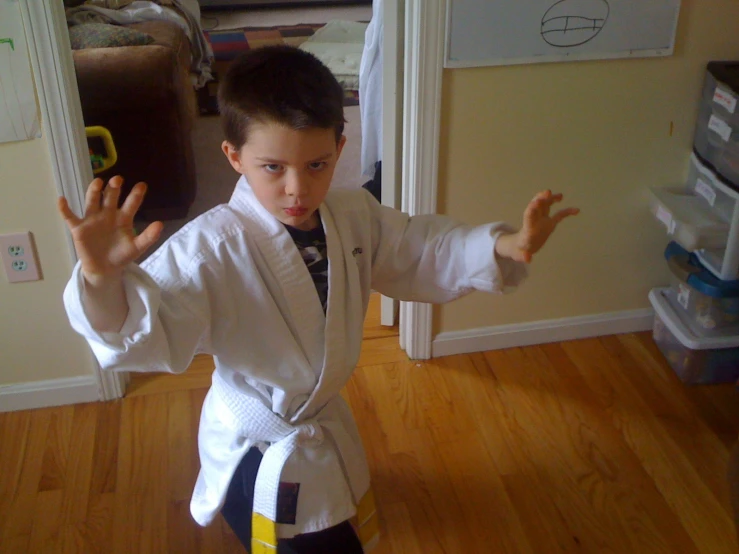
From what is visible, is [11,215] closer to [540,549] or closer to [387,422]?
[387,422]

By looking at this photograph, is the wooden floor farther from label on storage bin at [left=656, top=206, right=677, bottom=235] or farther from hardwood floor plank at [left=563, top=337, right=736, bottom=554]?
label on storage bin at [left=656, top=206, right=677, bottom=235]

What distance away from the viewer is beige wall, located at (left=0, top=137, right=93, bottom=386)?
5.21ft

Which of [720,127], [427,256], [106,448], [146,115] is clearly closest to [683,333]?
[720,127]

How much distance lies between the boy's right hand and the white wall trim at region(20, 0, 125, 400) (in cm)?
80

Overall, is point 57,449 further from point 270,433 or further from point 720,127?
point 720,127

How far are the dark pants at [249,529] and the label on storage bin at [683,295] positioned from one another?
1167 mm

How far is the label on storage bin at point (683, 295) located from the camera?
1913 mm

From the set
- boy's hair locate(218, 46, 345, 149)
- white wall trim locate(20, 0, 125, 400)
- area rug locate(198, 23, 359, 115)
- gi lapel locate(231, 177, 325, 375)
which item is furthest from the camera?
area rug locate(198, 23, 359, 115)

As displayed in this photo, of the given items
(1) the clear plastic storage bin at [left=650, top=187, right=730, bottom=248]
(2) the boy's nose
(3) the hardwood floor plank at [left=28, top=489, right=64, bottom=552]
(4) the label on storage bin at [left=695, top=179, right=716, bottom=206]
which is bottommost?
(3) the hardwood floor plank at [left=28, top=489, right=64, bottom=552]

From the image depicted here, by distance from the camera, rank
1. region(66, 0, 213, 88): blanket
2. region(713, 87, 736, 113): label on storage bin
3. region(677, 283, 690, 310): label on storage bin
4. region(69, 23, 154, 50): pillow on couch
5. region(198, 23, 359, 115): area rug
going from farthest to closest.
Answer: region(198, 23, 359, 115): area rug
region(66, 0, 213, 88): blanket
region(69, 23, 154, 50): pillow on couch
region(677, 283, 690, 310): label on storage bin
region(713, 87, 736, 113): label on storage bin

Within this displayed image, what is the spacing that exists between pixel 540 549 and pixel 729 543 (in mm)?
386

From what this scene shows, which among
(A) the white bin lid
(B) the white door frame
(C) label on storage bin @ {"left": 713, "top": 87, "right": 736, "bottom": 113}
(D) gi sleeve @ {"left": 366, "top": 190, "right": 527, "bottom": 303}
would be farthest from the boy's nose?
(A) the white bin lid

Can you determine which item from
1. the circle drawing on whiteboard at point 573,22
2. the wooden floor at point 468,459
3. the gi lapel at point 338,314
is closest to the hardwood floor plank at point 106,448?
the wooden floor at point 468,459

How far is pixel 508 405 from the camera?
1885mm
